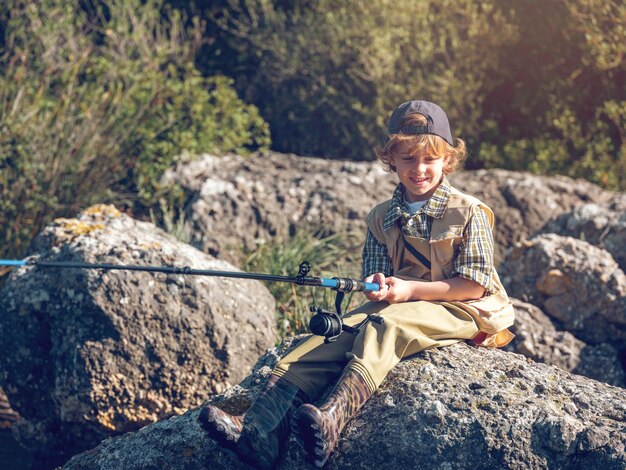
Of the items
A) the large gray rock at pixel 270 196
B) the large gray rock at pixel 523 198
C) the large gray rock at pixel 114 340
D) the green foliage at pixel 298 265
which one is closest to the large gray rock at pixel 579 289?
the green foliage at pixel 298 265

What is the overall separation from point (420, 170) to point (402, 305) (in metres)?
0.59

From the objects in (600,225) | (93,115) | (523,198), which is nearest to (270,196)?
(93,115)

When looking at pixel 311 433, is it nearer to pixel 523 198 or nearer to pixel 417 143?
pixel 417 143

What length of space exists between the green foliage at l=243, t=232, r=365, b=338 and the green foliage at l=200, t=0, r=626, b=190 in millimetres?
2542

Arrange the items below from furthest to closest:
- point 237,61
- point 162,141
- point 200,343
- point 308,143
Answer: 1. point 237,61
2. point 308,143
3. point 162,141
4. point 200,343

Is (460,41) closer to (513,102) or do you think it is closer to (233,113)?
(513,102)

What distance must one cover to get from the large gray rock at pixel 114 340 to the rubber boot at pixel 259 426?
157 centimetres

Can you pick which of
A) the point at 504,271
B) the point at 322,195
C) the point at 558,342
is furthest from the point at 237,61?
the point at 558,342

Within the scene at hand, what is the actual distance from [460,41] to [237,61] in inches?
108

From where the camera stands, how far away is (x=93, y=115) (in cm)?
784

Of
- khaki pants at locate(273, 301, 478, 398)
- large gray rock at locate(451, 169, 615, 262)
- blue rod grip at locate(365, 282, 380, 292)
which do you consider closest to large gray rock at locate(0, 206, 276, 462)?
khaki pants at locate(273, 301, 478, 398)

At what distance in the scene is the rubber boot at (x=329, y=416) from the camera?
3184 millimetres

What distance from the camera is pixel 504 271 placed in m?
6.35

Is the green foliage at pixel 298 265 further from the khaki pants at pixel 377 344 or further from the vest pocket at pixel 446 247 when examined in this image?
the khaki pants at pixel 377 344
